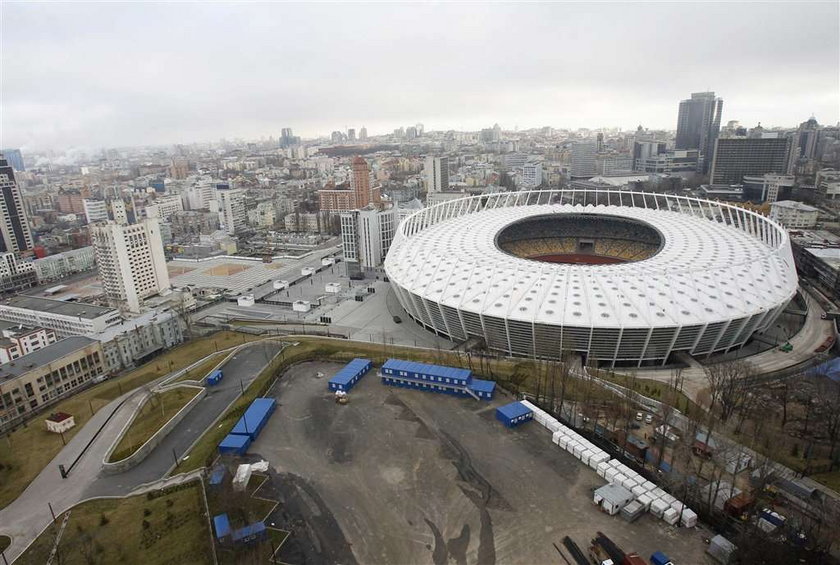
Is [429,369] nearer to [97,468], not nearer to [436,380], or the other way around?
[436,380]

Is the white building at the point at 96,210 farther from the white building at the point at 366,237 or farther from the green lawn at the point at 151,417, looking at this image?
the green lawn at the point at 151,417

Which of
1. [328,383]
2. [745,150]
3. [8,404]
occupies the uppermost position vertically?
[745,150]

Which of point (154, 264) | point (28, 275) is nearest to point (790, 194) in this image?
point (154, 264)

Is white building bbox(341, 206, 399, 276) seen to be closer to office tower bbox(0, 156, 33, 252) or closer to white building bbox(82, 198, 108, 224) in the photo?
office tower bbox(0, 156, 33, 252)

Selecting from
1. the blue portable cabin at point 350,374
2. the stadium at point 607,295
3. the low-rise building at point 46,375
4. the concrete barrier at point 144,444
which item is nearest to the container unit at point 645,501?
→ the stadium at point 607,295

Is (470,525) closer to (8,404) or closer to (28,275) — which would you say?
(8,404)

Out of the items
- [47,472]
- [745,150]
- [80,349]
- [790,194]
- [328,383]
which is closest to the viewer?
[47,472]
